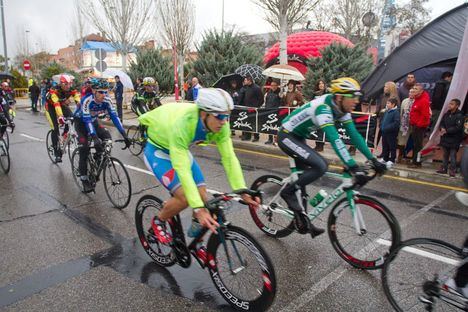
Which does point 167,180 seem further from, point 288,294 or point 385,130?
point 385,130

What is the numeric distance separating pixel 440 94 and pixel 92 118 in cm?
853

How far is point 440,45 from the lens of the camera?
10.1 metres

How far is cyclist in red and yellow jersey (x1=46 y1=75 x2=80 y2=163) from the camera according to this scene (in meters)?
7.29

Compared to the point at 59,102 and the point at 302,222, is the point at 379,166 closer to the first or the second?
the point at 302,222

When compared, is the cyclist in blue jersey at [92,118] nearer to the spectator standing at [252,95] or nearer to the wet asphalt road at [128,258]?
the wet asphalt road at [128,258]

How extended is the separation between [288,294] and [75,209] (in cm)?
392

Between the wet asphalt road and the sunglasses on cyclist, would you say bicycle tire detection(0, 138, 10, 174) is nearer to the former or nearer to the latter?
the wet asphalt road

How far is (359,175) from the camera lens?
147 inches

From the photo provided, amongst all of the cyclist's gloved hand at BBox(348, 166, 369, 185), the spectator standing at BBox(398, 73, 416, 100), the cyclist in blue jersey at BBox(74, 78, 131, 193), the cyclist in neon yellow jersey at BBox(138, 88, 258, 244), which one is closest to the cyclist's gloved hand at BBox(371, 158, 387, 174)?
the cyclist's gloved hand at BBox(348, 166, 369, 185)

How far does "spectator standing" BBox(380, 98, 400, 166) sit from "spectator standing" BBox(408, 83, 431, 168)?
1.11ft

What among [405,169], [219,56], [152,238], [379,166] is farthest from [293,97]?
[152,238]

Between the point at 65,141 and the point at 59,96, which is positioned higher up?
the point at 59,96

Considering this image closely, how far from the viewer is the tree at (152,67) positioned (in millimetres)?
20361

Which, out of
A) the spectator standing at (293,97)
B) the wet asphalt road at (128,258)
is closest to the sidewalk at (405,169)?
the wet asphalt road at (128,258)
